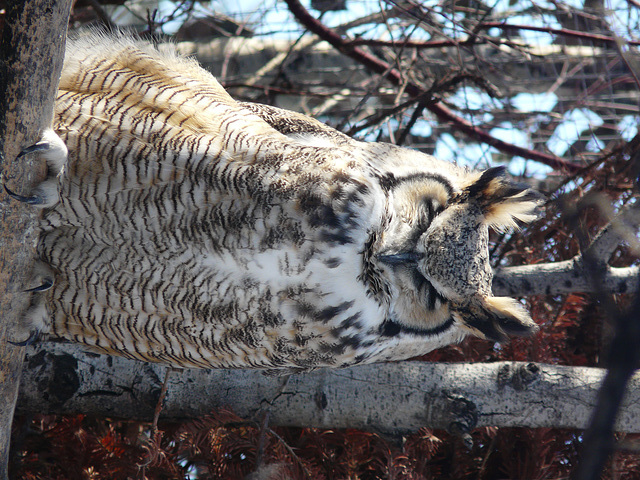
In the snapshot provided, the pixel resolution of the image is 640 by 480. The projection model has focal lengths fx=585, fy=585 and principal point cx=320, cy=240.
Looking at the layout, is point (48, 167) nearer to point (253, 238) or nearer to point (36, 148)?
point (36, 148)

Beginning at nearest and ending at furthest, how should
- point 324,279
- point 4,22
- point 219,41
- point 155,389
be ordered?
Result: point 4,22
point 324,279
point 155,389
point 219,41

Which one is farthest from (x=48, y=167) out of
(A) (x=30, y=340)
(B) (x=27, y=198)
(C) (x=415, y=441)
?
(C) (x=415, y=441)

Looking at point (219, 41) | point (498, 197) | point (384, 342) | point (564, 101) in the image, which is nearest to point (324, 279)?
point (384, 342)

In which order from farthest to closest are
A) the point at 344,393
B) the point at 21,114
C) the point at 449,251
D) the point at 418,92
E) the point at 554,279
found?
the point at 418,92
the point at 554,279
the point at 344,393
the point at 449,251
the point at 21,114

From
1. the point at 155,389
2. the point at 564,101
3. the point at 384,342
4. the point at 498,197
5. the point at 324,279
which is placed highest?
the point at 564,101

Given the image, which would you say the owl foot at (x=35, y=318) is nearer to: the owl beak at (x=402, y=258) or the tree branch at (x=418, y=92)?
the owl beak at (x=402, y=258)

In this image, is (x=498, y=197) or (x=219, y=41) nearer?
(x=498, y=197)

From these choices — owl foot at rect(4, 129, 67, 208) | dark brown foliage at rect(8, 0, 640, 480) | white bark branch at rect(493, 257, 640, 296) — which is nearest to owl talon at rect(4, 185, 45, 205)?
owl foot at rect(4, 129, 67, 208)

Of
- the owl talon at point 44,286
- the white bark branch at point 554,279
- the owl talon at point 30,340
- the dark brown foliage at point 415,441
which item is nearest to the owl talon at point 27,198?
the owl talon at point 44,286

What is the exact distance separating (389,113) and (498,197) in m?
0.70

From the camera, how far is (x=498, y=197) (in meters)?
1.22

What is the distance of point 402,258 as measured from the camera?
3.78 ft

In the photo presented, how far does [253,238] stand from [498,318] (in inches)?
20.0

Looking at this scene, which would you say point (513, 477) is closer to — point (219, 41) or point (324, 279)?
point (324, 279)
